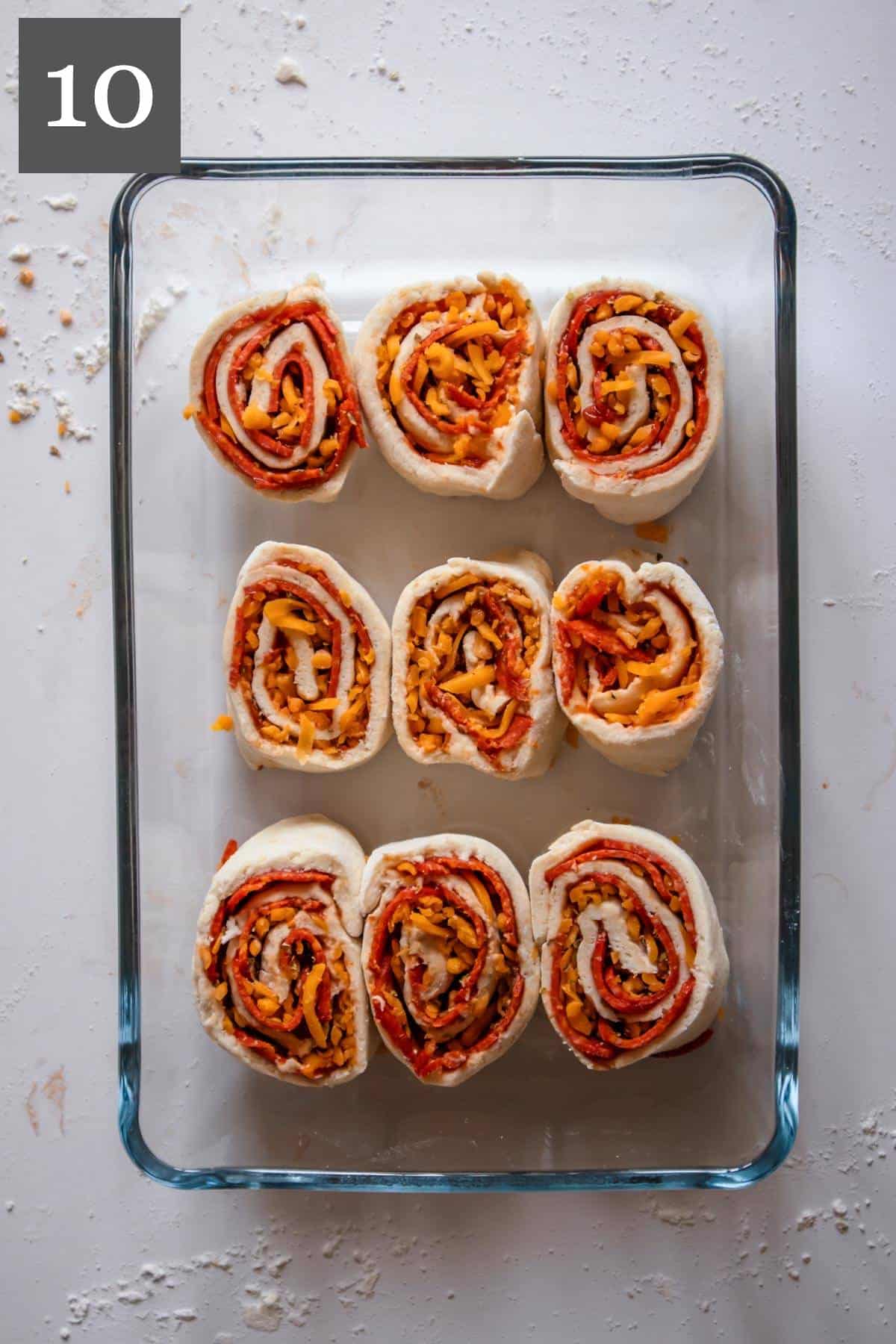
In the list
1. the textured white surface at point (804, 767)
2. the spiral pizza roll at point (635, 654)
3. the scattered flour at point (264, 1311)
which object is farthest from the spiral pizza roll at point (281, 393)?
the scattered flour at point (264, 1311)

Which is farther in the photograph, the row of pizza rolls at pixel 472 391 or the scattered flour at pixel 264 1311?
the scattered flour at pixel 264 1311

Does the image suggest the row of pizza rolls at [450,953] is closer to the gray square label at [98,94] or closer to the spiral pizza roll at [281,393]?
the spiral pizza roll at [281,393]

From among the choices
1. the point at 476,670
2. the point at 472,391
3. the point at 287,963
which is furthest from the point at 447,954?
the point at 472,391

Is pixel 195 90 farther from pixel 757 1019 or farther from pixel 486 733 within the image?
pixel 757 1019

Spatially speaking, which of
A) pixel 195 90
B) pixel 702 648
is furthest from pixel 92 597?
pixel 702 648

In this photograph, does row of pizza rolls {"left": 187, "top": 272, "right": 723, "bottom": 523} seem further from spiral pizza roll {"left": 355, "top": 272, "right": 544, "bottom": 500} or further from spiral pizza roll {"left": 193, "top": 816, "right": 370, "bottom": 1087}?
spiral pizza roll {"left": 193, "top": 816, "right": 370, "bottom": 1087}

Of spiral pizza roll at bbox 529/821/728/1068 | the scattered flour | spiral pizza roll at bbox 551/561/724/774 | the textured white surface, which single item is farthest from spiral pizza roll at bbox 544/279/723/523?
the scattered flour
